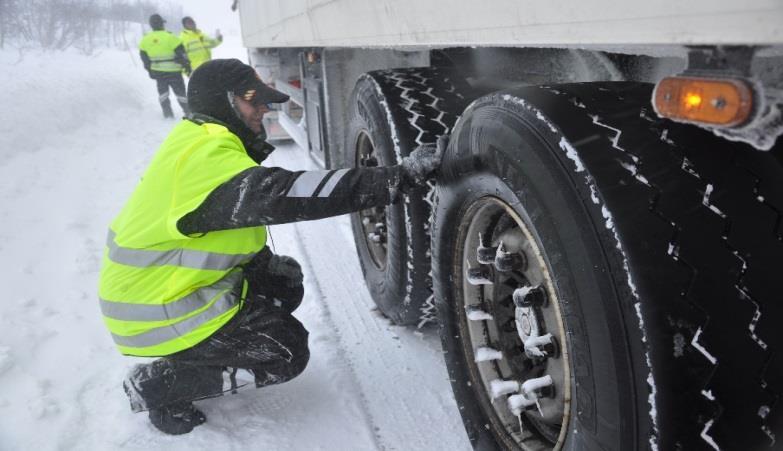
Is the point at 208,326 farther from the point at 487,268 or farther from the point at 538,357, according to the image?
the point at 538,357

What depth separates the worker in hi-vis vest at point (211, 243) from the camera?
200 cm

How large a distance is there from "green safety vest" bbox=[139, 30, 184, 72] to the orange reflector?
36.0ft

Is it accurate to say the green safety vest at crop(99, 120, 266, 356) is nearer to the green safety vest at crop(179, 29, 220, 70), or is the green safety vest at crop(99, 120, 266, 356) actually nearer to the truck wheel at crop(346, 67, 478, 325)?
the truck wheel at crop(346, 67, 478, 325)

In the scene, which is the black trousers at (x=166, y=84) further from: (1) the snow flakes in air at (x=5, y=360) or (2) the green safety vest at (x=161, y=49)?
(1) the snow flakes in air at (x=5, y=360)

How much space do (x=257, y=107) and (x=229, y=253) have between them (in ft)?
2.26

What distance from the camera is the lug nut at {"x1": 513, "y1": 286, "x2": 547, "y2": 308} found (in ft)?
4.95

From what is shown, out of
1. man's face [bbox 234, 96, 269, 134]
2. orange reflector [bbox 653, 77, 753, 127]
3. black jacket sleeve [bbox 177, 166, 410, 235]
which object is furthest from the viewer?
man's face [bbox 234, 96, 269, 134]

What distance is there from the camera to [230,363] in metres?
2.45

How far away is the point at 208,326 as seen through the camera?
2367mm

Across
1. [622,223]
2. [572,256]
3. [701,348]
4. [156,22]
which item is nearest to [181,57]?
[156,22]

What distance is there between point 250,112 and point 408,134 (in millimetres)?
759

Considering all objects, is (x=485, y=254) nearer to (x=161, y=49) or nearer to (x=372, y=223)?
(x=372, y=223)

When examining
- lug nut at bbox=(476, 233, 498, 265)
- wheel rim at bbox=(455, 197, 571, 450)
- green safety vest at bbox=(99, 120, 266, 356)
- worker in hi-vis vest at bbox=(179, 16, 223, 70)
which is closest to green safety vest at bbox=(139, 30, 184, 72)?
worker in hi-vis vest at bbox=(179, 16, 223, 70)

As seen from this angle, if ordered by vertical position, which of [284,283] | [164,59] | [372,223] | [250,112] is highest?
[164,59]
